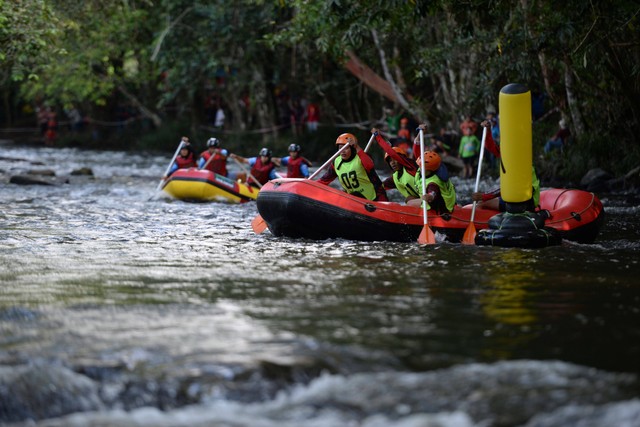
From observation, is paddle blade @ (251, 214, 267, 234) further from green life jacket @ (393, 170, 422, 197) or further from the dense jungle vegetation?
the dense jungle vegetation

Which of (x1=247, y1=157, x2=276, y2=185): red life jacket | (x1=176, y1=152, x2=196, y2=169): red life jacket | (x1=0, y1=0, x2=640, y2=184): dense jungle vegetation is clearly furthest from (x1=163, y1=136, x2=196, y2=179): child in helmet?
(x1=0, y1=0, x2=640, y2=184): dense jungle vegetation

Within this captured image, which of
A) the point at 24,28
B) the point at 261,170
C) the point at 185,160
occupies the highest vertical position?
the point at 24,28

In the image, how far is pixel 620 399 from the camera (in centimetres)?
562

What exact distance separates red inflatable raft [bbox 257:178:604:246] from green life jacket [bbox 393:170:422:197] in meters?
0.78

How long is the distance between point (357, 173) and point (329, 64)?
17.5 metres

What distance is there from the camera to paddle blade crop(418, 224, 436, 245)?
11461 mm

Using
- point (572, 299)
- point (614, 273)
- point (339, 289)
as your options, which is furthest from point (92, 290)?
point (614, 273)

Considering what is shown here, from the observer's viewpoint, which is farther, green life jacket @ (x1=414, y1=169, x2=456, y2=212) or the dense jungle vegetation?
the dense jungle vegetation

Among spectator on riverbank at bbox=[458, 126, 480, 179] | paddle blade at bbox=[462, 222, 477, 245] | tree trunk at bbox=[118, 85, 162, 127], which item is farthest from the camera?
tree trunk at bbox=[118, 85, 162, 127]

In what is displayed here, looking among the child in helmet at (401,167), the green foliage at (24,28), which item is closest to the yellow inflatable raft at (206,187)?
the green foliage at (24,28)

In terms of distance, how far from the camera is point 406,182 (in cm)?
1264

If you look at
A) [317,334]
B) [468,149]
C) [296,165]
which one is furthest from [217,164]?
[317,334]

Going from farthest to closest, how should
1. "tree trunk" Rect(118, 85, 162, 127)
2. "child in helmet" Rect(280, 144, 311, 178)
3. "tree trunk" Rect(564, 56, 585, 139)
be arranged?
"tree trunk" Rect(118, 85, 162, 127) → "tree trunk" Rect(564, 56, 585, 139) → "child in helmet" Rect(280, 144, 311, 178)

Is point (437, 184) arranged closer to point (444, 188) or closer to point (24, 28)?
point (444, 188)
